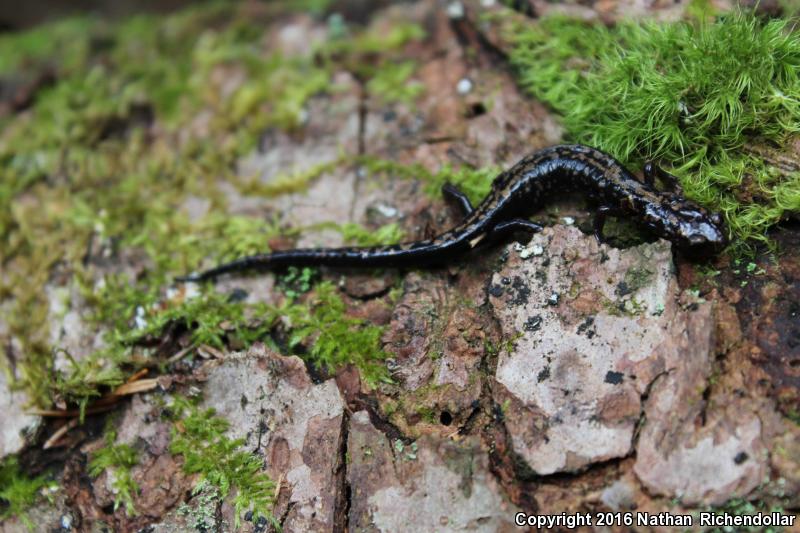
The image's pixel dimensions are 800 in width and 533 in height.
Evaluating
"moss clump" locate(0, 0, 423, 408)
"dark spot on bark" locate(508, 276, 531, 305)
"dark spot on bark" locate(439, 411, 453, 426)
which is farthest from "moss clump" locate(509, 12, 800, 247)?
"dark spot on bark" locate(439, 411, 453, 426)

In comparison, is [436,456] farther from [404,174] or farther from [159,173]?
[159,173]

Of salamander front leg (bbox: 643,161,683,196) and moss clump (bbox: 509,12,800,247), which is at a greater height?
moss clump (bbox: 509,12,800,247)

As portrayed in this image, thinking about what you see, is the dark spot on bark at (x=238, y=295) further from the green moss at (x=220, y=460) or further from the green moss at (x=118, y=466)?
the green moss at (x=118, y=466)

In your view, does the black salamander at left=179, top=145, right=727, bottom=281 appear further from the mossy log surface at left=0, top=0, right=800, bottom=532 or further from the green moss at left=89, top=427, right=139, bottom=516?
the green moss at left=89, top=427, right=139, bottom=516

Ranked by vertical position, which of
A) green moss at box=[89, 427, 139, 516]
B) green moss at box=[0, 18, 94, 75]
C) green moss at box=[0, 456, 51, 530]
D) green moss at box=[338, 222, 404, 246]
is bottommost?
green moss at box=[0, 456, 51, 530]

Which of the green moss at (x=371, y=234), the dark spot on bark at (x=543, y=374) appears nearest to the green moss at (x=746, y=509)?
the dark spot on bark at (x=543, y=374)

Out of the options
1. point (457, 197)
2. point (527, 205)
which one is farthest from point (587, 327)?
point (457, 197)

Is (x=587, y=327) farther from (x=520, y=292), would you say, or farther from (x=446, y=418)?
(x=446, y=418)
